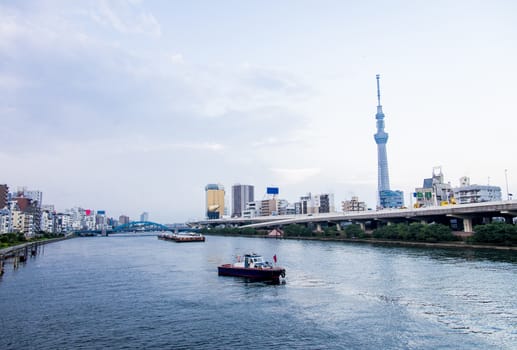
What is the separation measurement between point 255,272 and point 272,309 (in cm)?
1396

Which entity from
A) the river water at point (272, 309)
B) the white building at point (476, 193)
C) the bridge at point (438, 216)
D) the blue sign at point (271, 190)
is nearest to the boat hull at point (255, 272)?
the river water at point (272, 309)

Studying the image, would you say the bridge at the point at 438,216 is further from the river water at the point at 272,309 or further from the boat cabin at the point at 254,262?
the boat cabin at the point at 254,262

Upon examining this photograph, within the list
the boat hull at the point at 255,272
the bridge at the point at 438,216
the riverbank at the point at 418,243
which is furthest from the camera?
the bridge at the point at 438,216

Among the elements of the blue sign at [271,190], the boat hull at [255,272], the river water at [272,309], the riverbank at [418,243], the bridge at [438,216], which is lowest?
the river water at [272,309]

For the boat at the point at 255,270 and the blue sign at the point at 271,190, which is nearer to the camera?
the boat at the point at 255,270

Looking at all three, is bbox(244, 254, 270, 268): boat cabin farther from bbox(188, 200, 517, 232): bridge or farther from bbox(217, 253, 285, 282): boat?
bbox(188, 200, 517, 232): bridge

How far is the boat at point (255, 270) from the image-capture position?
41.6m

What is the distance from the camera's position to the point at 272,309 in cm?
2931

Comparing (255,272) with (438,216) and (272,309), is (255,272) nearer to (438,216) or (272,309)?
(272,309)

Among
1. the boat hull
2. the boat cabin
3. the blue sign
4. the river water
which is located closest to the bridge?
the river water

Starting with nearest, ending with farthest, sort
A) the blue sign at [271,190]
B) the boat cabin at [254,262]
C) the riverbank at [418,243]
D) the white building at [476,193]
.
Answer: the boat cabin at [254,262]
the riverbank at [418,243]
the white building at [476,193]
the blue sign at [271,190]

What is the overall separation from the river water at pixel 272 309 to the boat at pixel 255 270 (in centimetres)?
155

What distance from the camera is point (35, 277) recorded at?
47.1 m

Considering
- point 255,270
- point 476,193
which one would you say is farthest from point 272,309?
point 476,193
